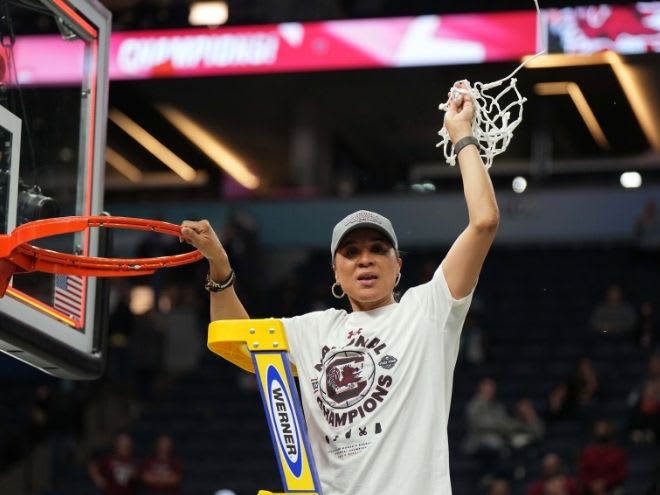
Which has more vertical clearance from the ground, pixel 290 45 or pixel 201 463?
pixel 290 45

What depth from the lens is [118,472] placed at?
14078 mm

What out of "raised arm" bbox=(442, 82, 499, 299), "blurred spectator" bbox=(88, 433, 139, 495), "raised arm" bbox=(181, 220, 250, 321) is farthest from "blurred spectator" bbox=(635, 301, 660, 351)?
"raised arm" bbox=(442, 82, 499, 299)

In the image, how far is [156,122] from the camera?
21.1 metres

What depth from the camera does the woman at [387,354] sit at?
3910 millimetres

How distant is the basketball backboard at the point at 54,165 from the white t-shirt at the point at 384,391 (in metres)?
1.74

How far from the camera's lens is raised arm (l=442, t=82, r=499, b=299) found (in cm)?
398

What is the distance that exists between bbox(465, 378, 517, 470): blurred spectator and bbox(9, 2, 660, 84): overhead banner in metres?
3.46

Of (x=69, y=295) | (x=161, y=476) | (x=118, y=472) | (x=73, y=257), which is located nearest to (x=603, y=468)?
(x=161, y=476)

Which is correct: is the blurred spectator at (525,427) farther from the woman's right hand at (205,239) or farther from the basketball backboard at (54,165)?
the woman's right hand at (205,239)

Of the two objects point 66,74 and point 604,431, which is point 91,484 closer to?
point 604,431

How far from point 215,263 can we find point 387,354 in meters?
0.74

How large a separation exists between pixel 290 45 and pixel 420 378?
38.3 ft

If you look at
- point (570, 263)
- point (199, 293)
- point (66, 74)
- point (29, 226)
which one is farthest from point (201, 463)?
point (29, 226)

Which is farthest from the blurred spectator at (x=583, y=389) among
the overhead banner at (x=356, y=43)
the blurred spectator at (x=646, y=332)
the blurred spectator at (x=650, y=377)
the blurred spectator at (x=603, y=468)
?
the overhead banner at (x=356, y=43)
